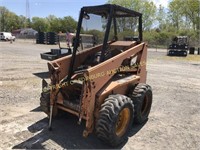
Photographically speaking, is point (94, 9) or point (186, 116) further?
point (186, 116)

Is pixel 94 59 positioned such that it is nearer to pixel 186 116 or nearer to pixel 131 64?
pixel 131 64

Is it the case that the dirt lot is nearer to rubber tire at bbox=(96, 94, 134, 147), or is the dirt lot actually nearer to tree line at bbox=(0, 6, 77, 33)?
rubber tire at bbox=(96, 94, 134, 147)

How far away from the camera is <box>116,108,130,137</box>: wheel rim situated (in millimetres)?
5009

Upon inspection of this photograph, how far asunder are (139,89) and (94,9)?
6.36 feet

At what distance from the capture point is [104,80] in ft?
16.8

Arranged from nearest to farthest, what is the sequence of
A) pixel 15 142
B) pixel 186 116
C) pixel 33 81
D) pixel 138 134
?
1. pixel 15 142
2. pixel 138 134
3. pixel 186 116
4. pixel 33 81

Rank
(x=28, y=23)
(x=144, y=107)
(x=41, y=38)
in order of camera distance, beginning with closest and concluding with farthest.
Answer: (x=144, y=107)
(x=41, y=38)
(x=28, y=23)

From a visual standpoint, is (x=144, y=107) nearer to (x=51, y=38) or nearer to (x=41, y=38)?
(x=51, y=38)

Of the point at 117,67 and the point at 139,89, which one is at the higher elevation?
the point at 117,67

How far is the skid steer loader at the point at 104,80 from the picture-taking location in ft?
15.5

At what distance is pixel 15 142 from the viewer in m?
4.82

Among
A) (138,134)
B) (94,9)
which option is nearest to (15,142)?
(138,134)

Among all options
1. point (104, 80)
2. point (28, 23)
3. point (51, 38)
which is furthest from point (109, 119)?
point (28, 23)

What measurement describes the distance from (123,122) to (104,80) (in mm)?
897
